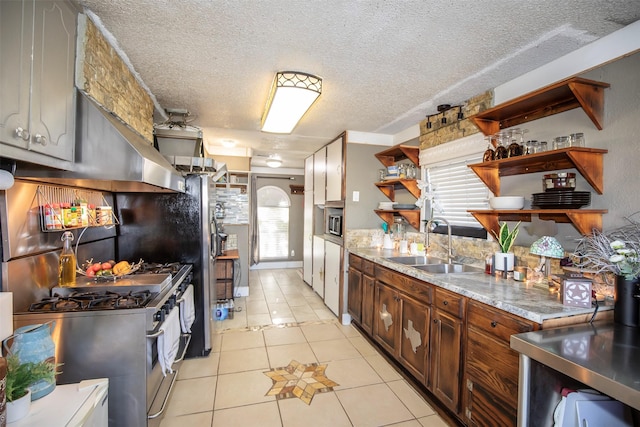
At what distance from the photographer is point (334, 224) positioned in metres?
4.25

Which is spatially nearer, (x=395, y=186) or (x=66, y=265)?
(x=66, y=265)

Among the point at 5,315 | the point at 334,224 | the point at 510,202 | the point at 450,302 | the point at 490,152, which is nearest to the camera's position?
the point at 5,315

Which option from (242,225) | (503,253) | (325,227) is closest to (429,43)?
(503,253)

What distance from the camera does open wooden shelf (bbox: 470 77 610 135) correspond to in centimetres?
168

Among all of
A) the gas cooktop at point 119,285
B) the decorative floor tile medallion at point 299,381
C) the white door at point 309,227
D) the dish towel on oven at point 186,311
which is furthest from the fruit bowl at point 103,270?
the white door at point 309,227

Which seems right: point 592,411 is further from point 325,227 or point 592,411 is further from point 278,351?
point 325,227

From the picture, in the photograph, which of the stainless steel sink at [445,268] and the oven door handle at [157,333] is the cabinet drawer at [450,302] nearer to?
the stainless steel sink at [445,268]

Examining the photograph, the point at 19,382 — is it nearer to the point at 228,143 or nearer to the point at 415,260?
the point at 415,260

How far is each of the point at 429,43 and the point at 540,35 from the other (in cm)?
62

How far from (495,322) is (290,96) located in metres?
2.14

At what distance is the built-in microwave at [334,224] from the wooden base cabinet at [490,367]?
238cm

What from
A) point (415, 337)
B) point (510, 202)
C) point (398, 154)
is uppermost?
point (398, 154)

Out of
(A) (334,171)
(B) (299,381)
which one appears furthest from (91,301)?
Answer: (A) (334,171)

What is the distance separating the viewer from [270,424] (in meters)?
1.96
